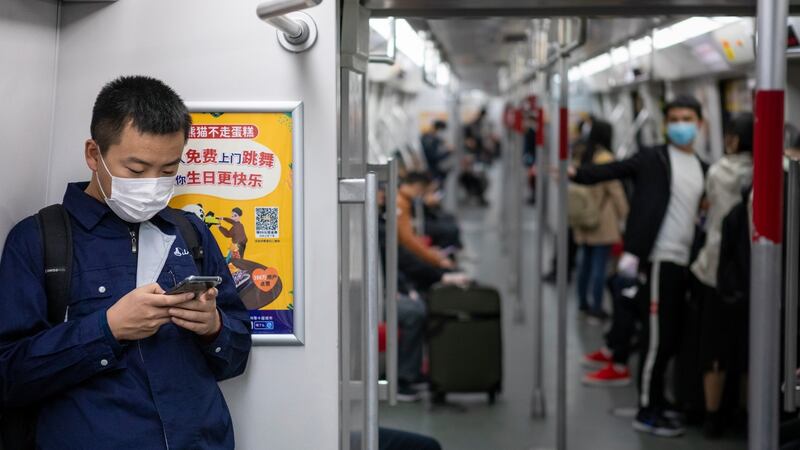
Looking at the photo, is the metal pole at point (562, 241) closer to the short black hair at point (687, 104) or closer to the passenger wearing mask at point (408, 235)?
the short black hair at point (687, 104)

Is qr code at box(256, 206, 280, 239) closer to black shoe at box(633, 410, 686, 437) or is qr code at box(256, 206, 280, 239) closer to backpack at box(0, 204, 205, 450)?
backpack at box(0, 204, 205, 450)

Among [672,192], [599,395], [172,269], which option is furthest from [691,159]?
[172,269]

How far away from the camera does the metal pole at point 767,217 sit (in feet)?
6.40

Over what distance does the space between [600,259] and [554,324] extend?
2.54ft

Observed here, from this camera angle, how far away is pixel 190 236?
2.35m

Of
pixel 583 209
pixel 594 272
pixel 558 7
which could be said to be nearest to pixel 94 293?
pixel 558 7

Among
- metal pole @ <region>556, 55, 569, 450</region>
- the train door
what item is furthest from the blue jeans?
the train door

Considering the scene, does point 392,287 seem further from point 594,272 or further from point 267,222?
point 594,272

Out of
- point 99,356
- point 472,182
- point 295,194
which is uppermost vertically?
point 472,182

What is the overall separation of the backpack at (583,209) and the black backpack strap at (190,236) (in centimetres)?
673

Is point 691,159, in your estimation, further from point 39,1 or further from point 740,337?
point 39,1

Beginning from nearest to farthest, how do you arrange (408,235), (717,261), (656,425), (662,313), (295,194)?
(295,194), (717,261), (662,313), (656,425), (408,235)

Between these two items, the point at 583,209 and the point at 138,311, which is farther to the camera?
the point at 583,209

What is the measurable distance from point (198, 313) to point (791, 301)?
1.84 m
